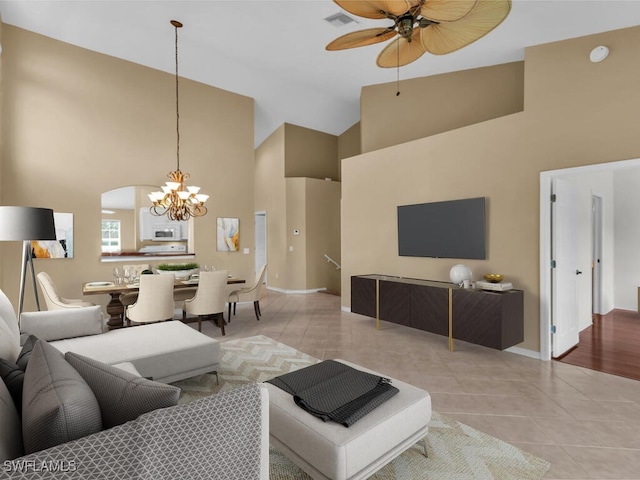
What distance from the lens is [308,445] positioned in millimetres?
1630

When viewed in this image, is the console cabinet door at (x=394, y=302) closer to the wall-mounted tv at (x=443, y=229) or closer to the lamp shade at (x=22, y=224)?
the wall-mounted tv at (x=443, y=229)

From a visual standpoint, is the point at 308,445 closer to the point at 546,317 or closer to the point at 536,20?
the point at 546,317

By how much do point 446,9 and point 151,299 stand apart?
4.01 meters

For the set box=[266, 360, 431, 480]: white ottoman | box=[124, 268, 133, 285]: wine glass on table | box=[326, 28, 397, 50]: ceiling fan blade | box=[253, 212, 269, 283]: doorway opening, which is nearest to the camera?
box=[266, 360, 431, 480]: white ottoman

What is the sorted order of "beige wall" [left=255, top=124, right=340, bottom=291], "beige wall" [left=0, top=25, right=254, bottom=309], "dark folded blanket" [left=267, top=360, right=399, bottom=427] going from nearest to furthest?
1. "dark folded blanket" [left=267, top=360, right=399, bottom=427]
2. "beige wall" [left=0, top=25, right=254, bottom=309]
3. "beige wall" [left=255, top=124, right=340, bottom=291]

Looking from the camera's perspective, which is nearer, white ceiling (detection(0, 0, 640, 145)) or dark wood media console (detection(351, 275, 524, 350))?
Result: white ceiling (detection(0, 0, 640, 145))

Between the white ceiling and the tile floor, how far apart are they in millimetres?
3215

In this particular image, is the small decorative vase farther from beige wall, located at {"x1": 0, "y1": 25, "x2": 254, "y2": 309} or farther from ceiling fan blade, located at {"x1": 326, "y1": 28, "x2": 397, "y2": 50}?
beige wall, located at {"x1": 0, "y1": 25, "x2": 254, "y2": 309}

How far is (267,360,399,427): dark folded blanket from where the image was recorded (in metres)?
1.72

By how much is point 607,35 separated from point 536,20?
2.04 ft

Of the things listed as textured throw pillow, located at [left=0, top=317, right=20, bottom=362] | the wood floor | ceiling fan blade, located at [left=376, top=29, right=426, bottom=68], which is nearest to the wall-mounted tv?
the wood floor

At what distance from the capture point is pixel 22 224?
2822mm

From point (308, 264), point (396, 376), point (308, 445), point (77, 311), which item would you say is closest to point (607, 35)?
point (396, 376)

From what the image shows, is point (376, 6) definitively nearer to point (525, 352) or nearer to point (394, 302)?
point (394, 302)
